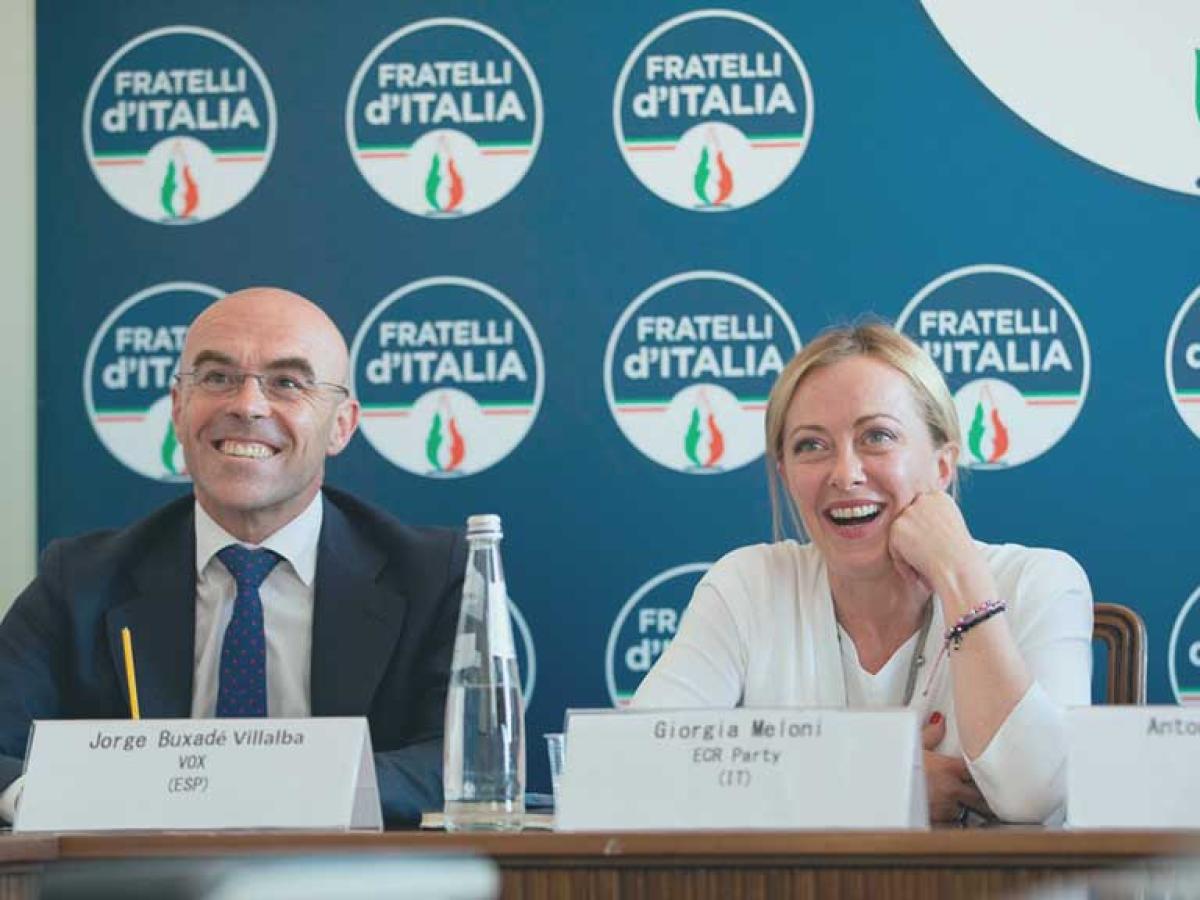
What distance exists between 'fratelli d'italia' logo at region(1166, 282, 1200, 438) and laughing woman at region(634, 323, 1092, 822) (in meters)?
0.67

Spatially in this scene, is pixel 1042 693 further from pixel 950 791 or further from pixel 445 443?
pixel 445 443

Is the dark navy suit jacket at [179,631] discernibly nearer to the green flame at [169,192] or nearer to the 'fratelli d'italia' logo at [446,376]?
the 'fratelli d'italia' logo at [446,376]

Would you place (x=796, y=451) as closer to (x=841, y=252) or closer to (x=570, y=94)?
(x=841, y=252)

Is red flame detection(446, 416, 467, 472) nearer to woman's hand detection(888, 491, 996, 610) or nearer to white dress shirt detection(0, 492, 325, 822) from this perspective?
white dress shirt detection(0, 492, 325, 822)

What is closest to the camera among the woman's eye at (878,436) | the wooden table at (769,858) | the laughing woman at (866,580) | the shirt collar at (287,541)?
the wooden table at (769,858)

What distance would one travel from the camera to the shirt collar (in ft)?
8.25

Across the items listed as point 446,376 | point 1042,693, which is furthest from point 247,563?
point 1042,693

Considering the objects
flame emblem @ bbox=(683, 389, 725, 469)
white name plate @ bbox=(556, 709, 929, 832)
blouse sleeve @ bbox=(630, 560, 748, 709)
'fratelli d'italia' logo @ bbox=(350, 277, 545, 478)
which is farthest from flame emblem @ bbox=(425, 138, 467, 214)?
white name plate @ bbox=(556, 709, 929, 832)

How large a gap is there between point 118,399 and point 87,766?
63.8 inches

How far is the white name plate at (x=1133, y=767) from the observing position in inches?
59.0

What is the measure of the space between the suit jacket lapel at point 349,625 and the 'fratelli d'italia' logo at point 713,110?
0.95 meters

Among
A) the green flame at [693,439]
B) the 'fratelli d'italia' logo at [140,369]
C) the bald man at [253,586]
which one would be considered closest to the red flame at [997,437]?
the green flame at [693,439]

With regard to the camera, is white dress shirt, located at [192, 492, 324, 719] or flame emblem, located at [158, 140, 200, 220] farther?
flame emblem, located at [158, 140, 200, 220]

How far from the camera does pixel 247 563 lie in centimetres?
248
